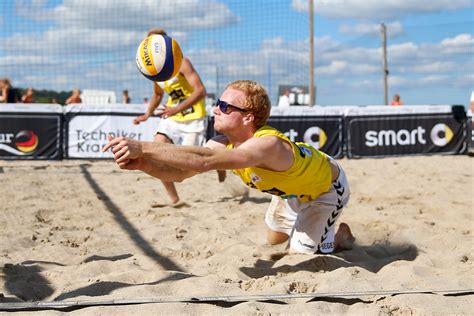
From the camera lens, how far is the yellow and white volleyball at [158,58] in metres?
4.26

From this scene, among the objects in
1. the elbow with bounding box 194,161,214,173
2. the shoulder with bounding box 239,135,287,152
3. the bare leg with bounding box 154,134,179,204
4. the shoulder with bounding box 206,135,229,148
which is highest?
the shoulder with bounding box 239,135,287,152

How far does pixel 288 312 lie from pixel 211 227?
2.62 metres

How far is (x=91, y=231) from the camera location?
5.19 metres

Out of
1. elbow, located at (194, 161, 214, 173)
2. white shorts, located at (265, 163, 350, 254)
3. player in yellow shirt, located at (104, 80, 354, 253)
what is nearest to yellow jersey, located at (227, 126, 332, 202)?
player in yellow shirt, located at (104, 80, 354, 253)

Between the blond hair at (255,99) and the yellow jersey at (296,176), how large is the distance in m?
0.07

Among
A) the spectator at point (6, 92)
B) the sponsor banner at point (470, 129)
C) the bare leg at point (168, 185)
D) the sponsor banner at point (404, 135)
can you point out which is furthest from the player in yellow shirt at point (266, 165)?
the spectator at point (6, 92)

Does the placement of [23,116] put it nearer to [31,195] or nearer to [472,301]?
[31,195]

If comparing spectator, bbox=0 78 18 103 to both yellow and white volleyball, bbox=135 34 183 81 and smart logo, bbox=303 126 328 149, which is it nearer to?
smart logo, bbox=303 126 328 149

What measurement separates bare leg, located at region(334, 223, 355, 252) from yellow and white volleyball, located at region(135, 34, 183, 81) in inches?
69.7

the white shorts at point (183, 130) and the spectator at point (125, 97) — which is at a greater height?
the spectator at point (125, 97)

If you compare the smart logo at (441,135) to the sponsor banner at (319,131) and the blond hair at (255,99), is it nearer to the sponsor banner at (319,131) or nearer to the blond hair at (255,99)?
the sponsor banner at (319,131)

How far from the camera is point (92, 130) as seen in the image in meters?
11.1

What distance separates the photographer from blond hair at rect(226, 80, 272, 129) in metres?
3.31

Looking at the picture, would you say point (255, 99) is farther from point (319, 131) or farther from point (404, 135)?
point (404, 135)
